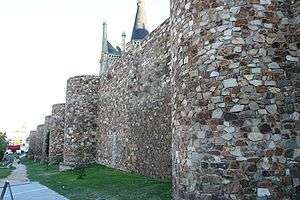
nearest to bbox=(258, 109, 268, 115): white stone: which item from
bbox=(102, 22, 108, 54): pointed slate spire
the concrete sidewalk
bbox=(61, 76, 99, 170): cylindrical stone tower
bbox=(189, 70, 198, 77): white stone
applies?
bbox=(189, 70, 198, 77): white stone

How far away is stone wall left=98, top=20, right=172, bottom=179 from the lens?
44.6 ft

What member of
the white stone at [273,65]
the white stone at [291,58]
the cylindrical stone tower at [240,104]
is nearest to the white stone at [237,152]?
the cylindrical stone tower at [240,104]

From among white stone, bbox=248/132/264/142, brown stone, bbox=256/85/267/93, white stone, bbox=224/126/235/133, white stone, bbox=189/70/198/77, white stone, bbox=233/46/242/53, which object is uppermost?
white stone, bbox=233/46/242/53

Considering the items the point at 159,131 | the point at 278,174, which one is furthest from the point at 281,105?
the point at 159,131

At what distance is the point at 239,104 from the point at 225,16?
1.55m

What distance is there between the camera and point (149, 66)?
15242 millimetres

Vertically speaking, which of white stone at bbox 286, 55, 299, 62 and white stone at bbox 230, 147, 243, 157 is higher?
white stone at bbox 286, 55, 299, 62

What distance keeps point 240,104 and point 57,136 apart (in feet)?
72.8

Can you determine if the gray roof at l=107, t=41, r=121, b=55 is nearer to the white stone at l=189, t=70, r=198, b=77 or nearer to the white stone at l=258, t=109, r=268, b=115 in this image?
the white stone at l=189, t=70, r=198, b=77

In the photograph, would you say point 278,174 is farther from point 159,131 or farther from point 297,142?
point 159,131

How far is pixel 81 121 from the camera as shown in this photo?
22359 mm

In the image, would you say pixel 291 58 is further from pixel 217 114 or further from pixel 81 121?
pixel 81 121

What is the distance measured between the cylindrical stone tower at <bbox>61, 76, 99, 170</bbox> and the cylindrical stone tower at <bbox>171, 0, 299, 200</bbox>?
14.7m

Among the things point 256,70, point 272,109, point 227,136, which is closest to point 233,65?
point 256,70
